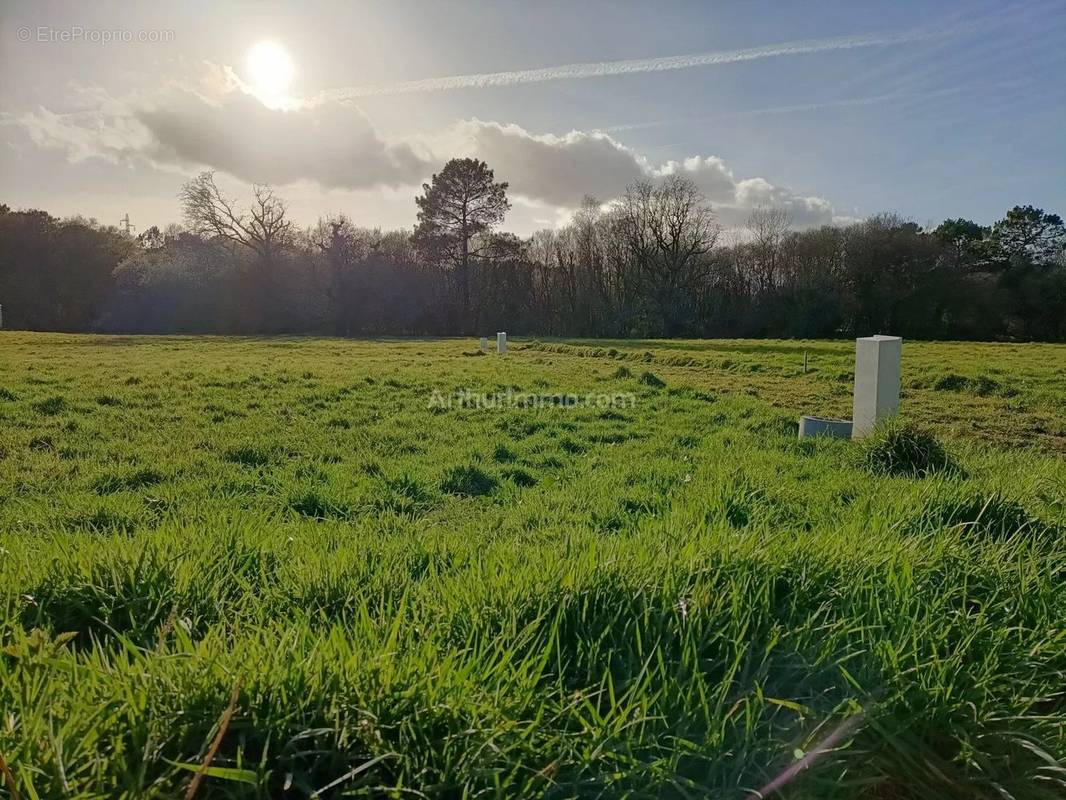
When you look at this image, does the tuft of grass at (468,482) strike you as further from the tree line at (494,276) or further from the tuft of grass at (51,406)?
the tree line at (494,276)

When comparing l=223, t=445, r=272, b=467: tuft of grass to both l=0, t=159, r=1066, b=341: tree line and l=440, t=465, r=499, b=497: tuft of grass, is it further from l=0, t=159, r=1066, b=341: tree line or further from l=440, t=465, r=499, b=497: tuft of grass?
l=0, t=159, r=1066, b=341: tree line

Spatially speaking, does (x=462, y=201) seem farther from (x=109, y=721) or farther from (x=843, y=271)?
(x=109, y=721)

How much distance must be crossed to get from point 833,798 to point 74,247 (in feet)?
182

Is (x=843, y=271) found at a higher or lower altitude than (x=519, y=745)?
higher

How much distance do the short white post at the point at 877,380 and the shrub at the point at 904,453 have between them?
60 cm

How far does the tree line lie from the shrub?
39.2 metres

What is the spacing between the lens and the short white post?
6.59 m

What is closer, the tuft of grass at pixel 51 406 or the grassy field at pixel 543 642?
the grassy field at pixel 543 642

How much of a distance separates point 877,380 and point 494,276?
146 feet

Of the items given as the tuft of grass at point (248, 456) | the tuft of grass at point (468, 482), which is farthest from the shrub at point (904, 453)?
the tuft of grass at point (248, 456)

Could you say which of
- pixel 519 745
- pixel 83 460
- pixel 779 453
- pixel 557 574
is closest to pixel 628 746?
pixel 519 745

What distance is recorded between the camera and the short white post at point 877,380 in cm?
659

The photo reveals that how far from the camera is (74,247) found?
44562mm

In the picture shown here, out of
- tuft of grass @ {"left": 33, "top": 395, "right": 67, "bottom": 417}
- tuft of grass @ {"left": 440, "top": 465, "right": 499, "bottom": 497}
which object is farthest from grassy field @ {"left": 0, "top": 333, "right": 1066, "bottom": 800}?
tuft of grass @ {"left": 33, "top": 395, "right": 67, "bottom": 417}
